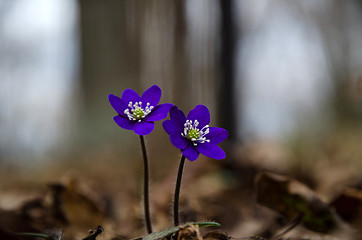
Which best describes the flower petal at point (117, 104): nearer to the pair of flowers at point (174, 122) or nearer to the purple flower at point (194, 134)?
the pair of flowers at point (174, 122)

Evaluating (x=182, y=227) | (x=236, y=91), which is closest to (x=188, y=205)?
(x=182, y=227)

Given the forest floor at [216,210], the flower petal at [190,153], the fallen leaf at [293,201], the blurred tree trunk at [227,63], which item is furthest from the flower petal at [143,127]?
the blurred tree trunk at [227,63]

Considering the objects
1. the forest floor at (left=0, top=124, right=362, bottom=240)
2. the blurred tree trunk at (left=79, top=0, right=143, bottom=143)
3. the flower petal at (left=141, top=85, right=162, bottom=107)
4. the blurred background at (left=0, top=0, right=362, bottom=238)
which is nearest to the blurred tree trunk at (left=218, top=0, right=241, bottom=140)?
the blurred background at (left=0, top=0, right=362, bottom=238)

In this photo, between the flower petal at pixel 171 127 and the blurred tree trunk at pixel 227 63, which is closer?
the flower petal at pixel 171 127

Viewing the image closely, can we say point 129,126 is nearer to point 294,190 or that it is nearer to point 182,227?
point 182,227

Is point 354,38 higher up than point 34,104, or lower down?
higher up

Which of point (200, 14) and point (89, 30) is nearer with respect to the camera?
point (200, 14)

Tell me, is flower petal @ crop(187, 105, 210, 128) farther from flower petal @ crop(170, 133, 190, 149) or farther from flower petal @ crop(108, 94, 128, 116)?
flower petal @ crop(108, 94, 128, 116)
